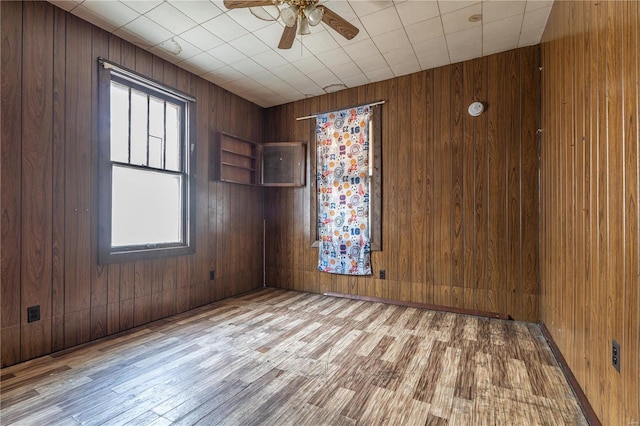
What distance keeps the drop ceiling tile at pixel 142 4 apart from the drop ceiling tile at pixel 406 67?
2.44 metres

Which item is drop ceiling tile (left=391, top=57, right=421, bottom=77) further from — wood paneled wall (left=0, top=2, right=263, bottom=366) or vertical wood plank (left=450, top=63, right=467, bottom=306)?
wood paneled wall (left=0, top=2, right=263, bottom=366)

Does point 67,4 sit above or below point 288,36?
above

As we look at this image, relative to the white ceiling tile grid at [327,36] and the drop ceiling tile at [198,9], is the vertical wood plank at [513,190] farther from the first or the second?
the drop ceiling tile at [198,9]

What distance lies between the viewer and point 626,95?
51.3 inches

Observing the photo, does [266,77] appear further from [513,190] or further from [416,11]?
[513,190]

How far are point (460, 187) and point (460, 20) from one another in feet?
5.42

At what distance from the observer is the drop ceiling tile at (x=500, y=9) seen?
2.42 metres

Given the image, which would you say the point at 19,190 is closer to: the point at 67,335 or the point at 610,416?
the point at 67,335

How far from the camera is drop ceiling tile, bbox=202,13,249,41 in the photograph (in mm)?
2627

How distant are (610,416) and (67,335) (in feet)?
12.0

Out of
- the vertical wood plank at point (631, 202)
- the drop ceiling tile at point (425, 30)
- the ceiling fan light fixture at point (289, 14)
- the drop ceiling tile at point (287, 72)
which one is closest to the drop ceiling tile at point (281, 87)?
the drop ceiling tile at point (287, 72)

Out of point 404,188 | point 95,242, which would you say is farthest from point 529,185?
point 95,242

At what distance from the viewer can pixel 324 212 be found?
4.27 metres

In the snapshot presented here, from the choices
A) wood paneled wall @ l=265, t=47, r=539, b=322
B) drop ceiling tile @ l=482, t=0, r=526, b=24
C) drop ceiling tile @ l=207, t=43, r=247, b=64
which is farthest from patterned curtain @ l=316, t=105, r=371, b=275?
drop ceiling tile @ l=482, t=0, r=526, b=24
